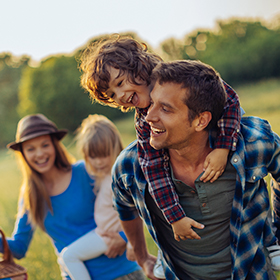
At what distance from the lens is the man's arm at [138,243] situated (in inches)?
102

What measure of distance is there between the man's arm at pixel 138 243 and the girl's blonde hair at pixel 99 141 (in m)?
0.89

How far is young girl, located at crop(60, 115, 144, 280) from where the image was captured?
10.2 feet

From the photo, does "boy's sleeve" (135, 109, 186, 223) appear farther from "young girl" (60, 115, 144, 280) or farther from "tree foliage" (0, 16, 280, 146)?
"tree foliage" (0, 16, 280, 146)

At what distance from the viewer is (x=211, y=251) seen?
2199 mm

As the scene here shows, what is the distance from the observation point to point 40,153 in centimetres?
339

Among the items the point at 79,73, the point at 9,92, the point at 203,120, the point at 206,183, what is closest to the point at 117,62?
the point at 203,120

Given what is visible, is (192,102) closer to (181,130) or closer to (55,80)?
(181,130)

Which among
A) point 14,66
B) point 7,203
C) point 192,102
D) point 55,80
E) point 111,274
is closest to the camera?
point 192,102

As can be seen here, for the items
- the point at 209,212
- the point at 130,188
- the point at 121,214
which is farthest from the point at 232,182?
the point at 121,214

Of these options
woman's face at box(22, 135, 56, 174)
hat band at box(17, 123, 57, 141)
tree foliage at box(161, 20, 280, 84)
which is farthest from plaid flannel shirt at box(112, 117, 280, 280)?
tree foliage at box(161, 20, 280, 84)

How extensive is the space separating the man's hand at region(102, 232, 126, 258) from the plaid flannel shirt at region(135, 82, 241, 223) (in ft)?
3.73

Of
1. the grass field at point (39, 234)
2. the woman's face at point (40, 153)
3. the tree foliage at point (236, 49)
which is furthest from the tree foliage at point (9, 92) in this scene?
the woman's face at point (40, 153)

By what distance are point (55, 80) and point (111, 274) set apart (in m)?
19.8

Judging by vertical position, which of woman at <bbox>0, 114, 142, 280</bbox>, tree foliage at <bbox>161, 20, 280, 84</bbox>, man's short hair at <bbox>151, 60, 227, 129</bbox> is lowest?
woman at <bbox>0, 114, 142, 280</bbox>
